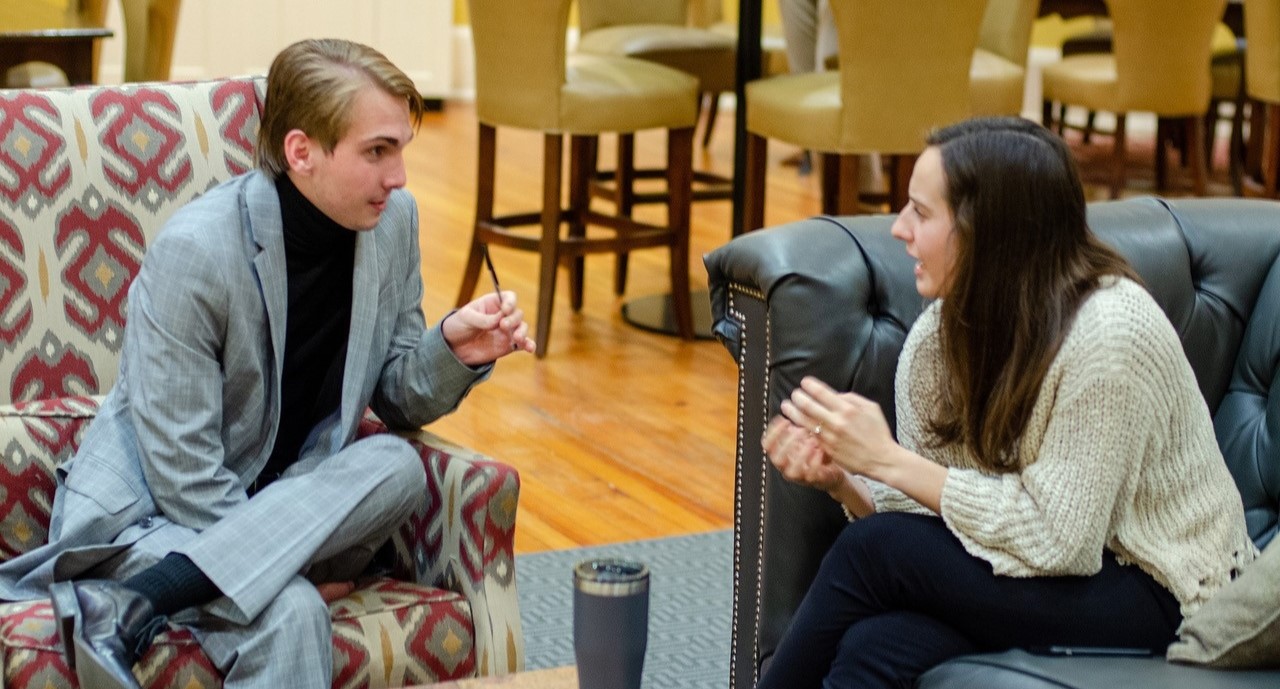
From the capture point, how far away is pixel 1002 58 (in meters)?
4.95

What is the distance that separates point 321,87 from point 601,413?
6.67 ft

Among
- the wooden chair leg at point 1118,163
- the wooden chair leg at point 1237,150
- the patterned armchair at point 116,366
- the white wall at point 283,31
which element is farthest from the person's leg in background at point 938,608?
the white wall at point 283,31

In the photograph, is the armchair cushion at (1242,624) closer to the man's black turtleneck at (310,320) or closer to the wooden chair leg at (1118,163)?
the man's black turtleneck at (310,320)

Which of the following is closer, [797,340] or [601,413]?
[797,340]

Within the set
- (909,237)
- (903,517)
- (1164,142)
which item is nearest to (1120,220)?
(909,237)

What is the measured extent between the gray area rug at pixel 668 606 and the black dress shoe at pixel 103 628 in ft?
2.97

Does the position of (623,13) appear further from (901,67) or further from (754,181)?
(901,67)

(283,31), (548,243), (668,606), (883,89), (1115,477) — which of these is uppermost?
(883,89)

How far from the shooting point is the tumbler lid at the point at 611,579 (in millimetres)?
1657

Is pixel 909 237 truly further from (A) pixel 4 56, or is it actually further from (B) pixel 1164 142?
(B) pixel 1164 142

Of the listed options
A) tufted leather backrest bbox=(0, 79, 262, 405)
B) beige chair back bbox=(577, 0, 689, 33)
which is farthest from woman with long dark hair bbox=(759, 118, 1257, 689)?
beige chair back bbox=(577, 0, 689, 33)

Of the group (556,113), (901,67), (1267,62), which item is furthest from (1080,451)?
(1267,62)

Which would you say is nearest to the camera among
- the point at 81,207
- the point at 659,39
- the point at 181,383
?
the point at 181,383

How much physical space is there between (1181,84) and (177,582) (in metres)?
4.64
